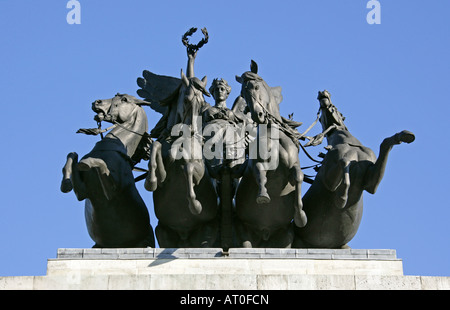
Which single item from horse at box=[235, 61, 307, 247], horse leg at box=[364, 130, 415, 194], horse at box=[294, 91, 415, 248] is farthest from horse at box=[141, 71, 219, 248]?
horse leg at box=[364, 130, 415, 194]

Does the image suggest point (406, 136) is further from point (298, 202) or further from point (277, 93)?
point (277, 93)

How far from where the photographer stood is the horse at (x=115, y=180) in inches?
750

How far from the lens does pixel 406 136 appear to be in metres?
18.3

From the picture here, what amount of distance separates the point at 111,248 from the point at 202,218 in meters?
1.76

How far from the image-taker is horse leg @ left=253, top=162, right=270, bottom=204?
18.2 metres

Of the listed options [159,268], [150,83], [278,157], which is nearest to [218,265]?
[159,268]

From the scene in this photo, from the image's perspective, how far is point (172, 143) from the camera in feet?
63.0

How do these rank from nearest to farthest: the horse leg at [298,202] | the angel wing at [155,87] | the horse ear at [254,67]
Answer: the horse leg at [298,202], the horse ear at [254,67], the angel wing at [155,87]

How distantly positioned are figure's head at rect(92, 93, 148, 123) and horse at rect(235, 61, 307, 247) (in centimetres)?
248

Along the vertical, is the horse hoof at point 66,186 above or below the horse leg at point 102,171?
below

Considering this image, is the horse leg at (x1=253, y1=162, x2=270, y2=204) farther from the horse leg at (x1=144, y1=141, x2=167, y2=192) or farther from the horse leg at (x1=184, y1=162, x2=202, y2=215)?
the horse leg at (x1=144, y1=141, x2=167, y2=192)

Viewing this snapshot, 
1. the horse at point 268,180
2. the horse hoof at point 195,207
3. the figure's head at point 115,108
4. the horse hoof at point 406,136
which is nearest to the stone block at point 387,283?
the horse at point 268,180

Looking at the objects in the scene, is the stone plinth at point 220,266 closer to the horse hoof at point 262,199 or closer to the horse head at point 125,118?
the horse hoof at point 262,199
